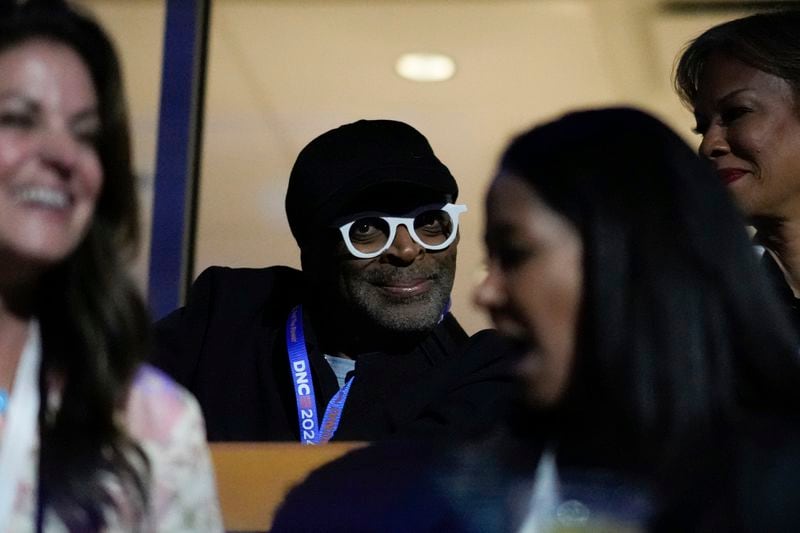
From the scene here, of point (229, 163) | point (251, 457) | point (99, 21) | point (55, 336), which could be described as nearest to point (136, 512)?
point (55, 336)

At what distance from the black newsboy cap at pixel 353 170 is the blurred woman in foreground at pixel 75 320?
4.09ft

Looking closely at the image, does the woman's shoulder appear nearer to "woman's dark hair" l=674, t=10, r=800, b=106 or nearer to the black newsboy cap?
the black newsboy cap

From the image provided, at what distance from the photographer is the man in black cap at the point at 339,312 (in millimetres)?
2914

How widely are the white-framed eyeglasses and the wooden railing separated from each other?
885mm

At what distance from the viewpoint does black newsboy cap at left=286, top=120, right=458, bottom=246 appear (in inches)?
124

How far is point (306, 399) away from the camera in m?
2.88

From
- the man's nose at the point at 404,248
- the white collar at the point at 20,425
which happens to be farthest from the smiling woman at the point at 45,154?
the man's nose at the point at 404,248

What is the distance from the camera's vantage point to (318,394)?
2.96 metres

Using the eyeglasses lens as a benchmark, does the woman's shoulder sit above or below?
below

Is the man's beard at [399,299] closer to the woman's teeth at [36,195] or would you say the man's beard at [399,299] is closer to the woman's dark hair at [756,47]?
the woman's dark hair at [756,47]

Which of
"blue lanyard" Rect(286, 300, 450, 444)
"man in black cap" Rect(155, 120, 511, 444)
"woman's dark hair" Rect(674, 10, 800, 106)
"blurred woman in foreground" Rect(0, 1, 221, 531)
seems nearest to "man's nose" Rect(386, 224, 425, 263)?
"man in black cap" Rect(155, 120, 511, 444)

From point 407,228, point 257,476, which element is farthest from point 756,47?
point 257,476

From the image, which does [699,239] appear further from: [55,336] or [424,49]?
[424,49]

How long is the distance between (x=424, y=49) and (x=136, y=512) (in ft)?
11.2
